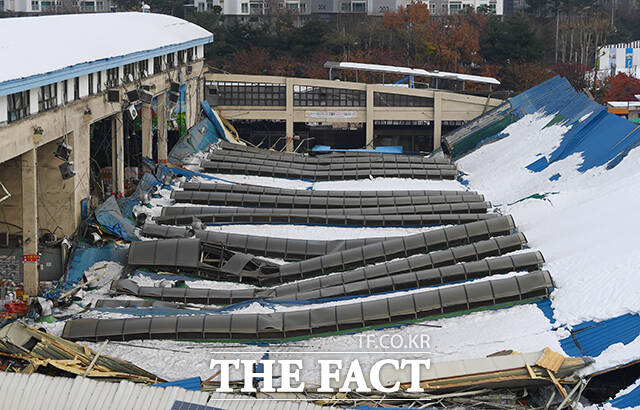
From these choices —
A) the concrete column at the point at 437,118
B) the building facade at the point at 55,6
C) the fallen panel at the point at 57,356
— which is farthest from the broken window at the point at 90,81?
the building facade at the point at 55,6

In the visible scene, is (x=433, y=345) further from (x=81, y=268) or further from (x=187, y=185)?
(x=187, y=185)

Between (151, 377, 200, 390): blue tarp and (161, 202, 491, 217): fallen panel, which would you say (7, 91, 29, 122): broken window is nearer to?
(161, 202, 491, 217): fallen panel

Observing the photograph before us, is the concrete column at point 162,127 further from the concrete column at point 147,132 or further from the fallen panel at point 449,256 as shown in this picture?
the fallen panel at point 449,256

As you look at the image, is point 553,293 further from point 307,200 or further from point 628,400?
point 307,200

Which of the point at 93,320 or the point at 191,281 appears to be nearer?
the point at 93,320

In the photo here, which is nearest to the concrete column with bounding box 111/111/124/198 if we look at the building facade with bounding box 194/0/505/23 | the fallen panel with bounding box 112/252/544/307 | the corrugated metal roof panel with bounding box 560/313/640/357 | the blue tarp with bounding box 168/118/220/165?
the blue tarp with bounding box 168/118/220/165

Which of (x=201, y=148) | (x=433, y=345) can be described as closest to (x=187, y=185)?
(x=201, y=148)

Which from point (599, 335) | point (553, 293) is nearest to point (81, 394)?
point (599, 335)
